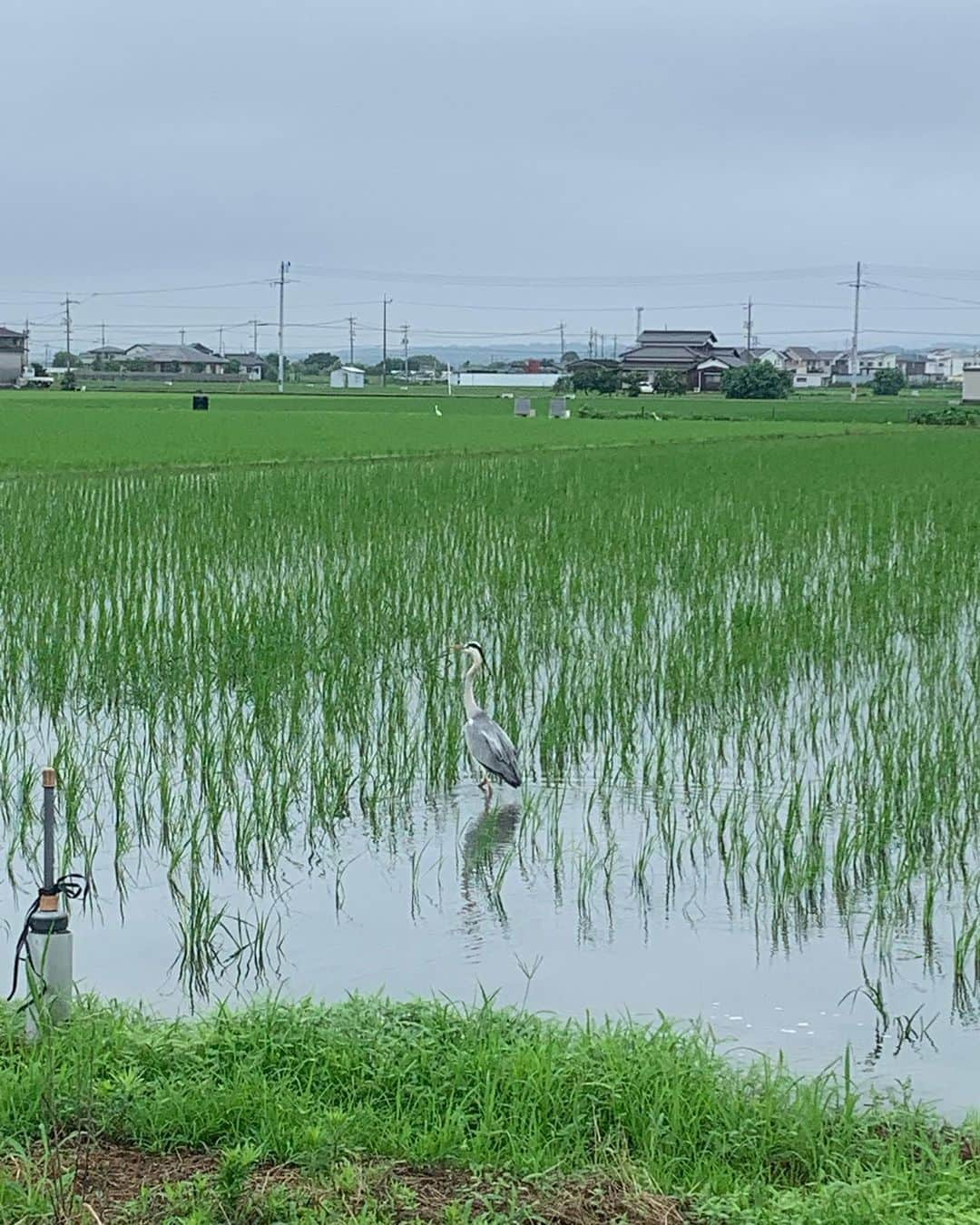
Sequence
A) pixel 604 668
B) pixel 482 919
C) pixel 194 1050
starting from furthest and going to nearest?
A: pixel 604 668, pixel 482 919, pixel 194 1050

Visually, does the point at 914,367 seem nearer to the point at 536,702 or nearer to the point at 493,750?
the point at 536,702

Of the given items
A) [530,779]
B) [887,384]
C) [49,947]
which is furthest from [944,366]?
[49,947]

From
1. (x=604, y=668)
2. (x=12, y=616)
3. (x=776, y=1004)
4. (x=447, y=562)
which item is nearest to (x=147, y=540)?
(x=447, y=562)

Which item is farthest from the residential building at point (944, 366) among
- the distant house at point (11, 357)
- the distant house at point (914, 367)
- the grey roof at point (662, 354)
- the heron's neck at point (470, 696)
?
the heron's neck at point (470, 696)

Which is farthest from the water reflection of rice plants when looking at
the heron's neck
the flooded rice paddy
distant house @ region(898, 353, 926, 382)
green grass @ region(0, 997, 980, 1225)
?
distant house @ region(898, 353, 926, 382)

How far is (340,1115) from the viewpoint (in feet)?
11.2

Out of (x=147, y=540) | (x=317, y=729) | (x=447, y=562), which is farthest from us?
(x=147, y=540)

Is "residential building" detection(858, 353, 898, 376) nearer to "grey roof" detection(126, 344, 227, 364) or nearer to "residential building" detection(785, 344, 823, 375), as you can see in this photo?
"residential building" detection(785, 344, 823, 375)

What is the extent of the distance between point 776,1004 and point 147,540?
919cm

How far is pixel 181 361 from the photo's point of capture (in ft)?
286

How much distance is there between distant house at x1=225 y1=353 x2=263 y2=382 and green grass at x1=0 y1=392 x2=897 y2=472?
131 feet

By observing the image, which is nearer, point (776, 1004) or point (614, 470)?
point (776, 1004)

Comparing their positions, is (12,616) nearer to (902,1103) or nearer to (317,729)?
(317,729)

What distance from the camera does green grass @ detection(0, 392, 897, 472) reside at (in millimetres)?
23625
